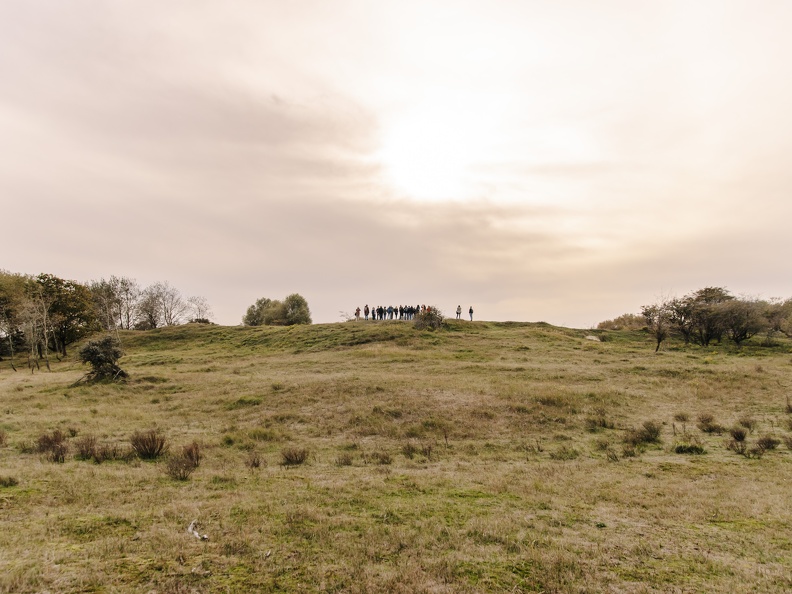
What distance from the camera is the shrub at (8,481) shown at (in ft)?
29.3

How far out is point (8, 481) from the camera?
9.02m

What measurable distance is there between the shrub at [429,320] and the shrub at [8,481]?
1773 inches

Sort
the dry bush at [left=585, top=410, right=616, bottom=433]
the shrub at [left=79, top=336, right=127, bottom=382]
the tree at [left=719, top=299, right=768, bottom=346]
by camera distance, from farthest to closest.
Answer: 1. the tree at [left=719, top=299, right=768, bottom=346]
2. the shrub at [left=79, top=336, right=127, bottom=382]
3. the dry bush at [left=585, top=410, right=616, bottom=433]

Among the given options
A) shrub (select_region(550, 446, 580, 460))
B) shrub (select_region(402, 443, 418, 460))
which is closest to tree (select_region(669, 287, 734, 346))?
shrub (select_region(550, 446, 580, 460))

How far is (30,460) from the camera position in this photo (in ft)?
38.8

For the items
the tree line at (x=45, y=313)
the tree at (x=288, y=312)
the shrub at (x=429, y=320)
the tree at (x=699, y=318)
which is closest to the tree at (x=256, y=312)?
the tree at (x=288, y=312)

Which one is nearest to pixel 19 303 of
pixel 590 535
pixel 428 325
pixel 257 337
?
pixel 257 337

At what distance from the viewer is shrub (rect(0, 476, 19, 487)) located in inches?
352

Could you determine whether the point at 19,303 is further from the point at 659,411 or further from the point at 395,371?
the point at 659,411

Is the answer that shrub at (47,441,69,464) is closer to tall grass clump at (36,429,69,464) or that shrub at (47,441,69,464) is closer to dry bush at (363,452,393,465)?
tall grass clump at (36,429,69,464)

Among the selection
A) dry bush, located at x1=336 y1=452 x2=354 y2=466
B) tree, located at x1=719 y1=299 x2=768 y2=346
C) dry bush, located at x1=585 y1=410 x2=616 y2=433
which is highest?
tree, located at x1=719 y1=299 x2=768 y2=346

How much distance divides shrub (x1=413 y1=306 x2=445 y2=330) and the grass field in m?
26.5

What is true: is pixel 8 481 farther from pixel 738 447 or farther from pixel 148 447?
pixel 738 447

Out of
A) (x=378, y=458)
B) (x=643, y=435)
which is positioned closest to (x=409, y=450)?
(x=378, y=458)
